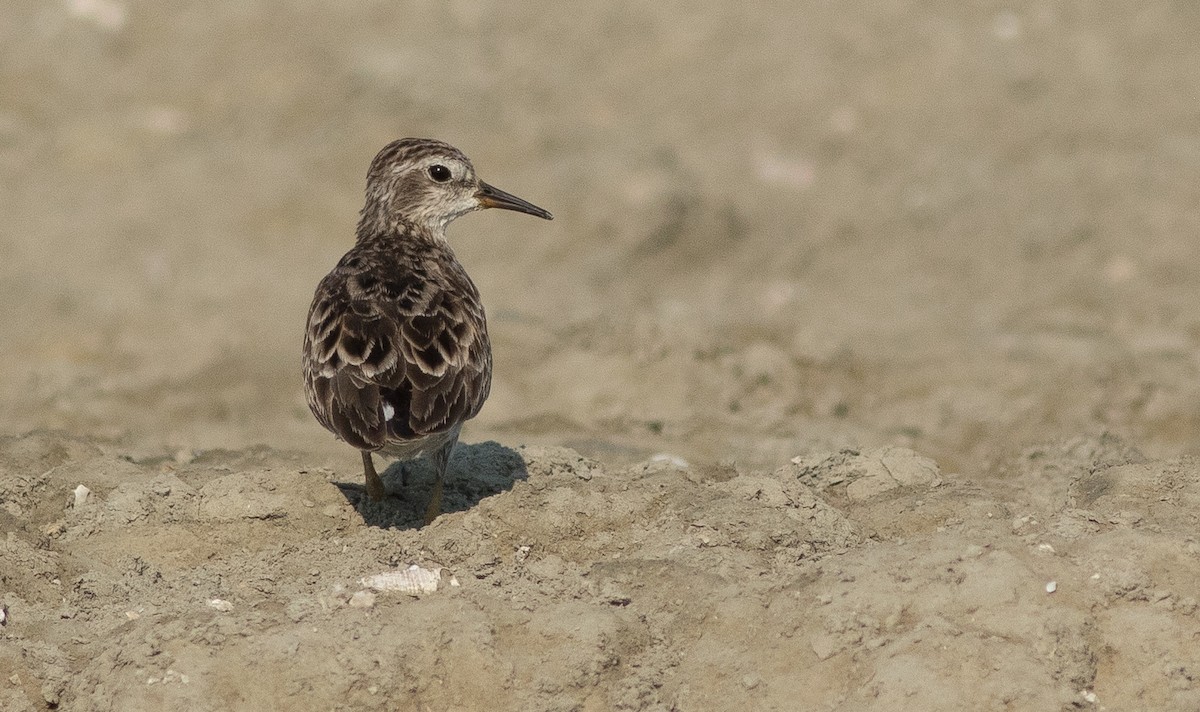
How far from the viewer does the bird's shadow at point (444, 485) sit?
7922 mm

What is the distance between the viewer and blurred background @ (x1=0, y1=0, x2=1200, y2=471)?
1130 cm

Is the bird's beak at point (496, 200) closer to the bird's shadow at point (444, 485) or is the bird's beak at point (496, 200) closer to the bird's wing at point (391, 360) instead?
the bird's wing at point (391, 360)

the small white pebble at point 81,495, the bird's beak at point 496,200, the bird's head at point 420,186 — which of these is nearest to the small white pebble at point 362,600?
the small white pebble at point 81,495

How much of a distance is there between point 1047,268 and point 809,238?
6.85 feet

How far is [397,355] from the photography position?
24.3 feet

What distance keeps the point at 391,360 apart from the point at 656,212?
6.80 meters

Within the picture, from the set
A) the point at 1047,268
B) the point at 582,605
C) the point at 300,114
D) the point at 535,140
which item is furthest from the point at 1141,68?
the point at 582,605

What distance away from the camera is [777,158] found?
1519 cm

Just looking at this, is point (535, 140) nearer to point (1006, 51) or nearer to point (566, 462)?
point (1006, 51)

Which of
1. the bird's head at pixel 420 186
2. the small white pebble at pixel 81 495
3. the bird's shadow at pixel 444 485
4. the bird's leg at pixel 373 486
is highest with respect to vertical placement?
the bird's head at pixel 420 186

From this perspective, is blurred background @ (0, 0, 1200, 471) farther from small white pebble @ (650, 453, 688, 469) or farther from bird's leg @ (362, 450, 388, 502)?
bird's leg @ (362, 450, 388, 502)

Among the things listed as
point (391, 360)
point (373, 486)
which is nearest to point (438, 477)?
point (373, 486)

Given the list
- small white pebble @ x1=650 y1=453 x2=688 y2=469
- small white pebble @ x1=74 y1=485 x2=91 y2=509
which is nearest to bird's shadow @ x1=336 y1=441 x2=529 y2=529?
small white pebble @ x1=650 y1=453 x2=688 y2=469

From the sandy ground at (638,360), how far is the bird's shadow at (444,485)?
0.11 ft
